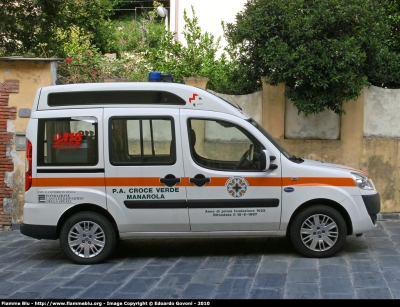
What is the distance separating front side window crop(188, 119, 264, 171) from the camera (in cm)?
801

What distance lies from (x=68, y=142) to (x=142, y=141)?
0.98 metres

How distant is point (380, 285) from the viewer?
264 inches

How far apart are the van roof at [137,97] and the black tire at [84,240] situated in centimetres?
146

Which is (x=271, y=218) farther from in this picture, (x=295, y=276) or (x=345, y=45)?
(x=345, y=45)

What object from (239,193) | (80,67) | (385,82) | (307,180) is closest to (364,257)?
(307,180)

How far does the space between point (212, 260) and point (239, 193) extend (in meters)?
0.96

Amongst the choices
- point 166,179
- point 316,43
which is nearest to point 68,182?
point 166,179

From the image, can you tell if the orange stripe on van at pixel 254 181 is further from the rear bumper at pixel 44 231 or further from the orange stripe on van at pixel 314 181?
the rear bumper at pixel 44 231

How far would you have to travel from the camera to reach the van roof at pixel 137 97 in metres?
8.11

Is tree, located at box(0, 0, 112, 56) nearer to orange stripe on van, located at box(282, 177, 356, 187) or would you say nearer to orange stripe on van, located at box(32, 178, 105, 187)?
orange stripe on van, located at box(32, 178, 105, 187)

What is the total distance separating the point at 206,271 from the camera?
24.6ft

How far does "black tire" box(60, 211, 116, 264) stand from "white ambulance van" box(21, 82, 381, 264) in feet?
0.04

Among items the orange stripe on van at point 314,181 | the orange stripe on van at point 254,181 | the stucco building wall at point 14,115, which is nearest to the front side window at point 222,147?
the orange stripe on van at point 254,181

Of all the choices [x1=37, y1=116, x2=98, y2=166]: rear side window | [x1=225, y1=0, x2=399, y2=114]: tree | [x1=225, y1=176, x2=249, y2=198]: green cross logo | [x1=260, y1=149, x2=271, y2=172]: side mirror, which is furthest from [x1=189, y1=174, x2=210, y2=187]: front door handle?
[x1=225, y1=0, x2=399, y2=114]: tree
